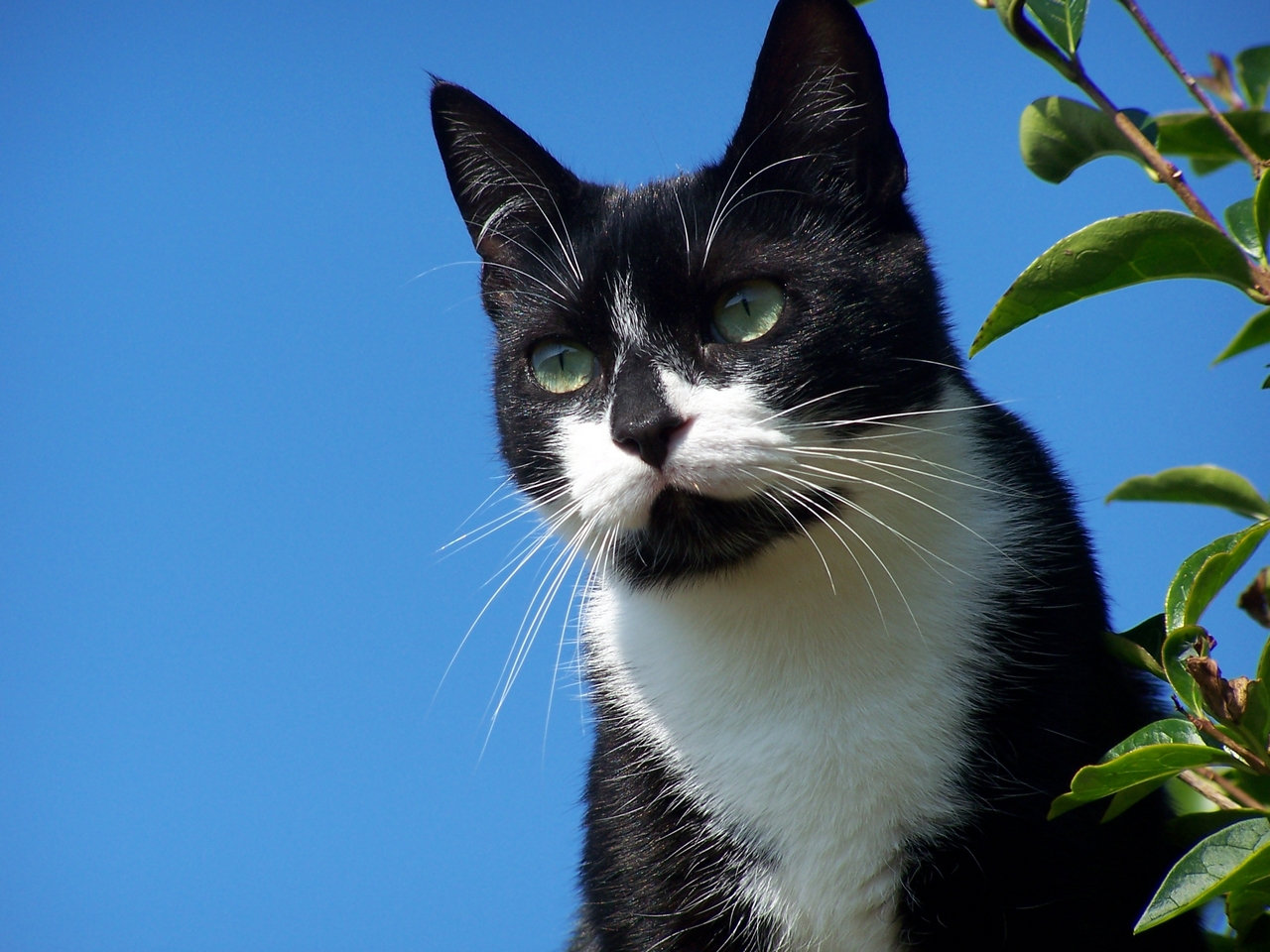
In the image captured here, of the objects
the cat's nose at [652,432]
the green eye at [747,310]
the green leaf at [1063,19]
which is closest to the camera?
the green leaf at [1063,19]

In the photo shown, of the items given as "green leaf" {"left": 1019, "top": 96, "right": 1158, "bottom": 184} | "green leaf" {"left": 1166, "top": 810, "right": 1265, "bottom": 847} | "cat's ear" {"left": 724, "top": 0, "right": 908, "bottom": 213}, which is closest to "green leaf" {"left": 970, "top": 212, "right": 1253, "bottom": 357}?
"green leaf" {"left": 1019, "top": 96, "right": 1158, "bottom": 184}

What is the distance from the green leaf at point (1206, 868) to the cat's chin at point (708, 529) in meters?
0.75

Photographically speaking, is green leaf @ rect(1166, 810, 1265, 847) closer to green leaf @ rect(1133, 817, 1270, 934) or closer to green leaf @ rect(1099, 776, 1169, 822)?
green leaf @ rect(1099, 776, 1169, 822)

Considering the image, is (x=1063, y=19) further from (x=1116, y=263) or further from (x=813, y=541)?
(x=813, y=541)

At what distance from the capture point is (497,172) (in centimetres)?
231

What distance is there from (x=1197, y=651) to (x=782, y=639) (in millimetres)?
752

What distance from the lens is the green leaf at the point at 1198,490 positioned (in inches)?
47.5

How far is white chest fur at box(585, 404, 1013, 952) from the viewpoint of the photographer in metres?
1.73

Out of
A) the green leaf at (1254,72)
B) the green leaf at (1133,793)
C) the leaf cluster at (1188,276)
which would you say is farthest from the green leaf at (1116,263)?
the green leaf at (1133,793)

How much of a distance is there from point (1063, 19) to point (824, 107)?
833 mm

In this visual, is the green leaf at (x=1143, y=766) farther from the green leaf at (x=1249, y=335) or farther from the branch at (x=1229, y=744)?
the green leaf at (x=1249, y=335)

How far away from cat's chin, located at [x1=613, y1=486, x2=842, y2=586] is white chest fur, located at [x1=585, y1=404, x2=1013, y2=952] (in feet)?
→ 0.11

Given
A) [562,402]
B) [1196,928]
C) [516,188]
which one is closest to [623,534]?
[562,402]

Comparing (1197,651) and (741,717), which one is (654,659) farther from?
(1197,651)
